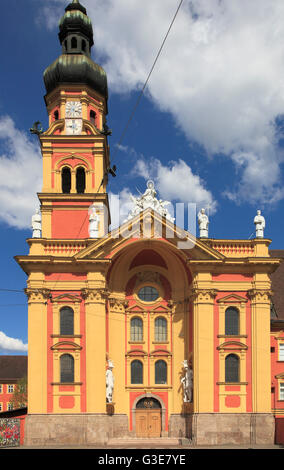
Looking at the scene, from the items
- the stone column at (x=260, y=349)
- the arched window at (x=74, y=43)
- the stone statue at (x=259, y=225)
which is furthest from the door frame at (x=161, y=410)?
the arched window at (x=74, y=43)

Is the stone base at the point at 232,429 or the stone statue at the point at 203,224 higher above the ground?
the stone statue at the point at 203,224

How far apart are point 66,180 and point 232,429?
19159mm

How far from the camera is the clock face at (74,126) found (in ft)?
142

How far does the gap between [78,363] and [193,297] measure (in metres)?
7.55

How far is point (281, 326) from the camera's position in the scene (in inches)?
1558

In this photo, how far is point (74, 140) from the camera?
42969 mm

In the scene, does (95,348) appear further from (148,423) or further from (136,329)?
(148,423)

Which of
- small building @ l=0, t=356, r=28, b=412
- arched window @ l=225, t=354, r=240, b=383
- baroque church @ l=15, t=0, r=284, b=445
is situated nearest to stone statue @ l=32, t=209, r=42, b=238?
baroque church @ l=15, t=0, r=284, b=445

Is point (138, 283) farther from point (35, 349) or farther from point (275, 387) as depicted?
point (275, 387)

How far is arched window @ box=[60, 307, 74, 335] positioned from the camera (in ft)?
121

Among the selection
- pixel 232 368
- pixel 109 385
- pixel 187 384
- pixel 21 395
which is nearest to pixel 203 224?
pixel 232 368

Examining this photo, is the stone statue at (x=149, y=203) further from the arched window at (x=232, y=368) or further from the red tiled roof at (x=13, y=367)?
the red tiled roof at (x=13, y=367)

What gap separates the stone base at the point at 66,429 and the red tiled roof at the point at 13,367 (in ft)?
194

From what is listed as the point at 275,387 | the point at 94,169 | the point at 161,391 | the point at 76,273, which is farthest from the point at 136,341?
the point at 94,169
